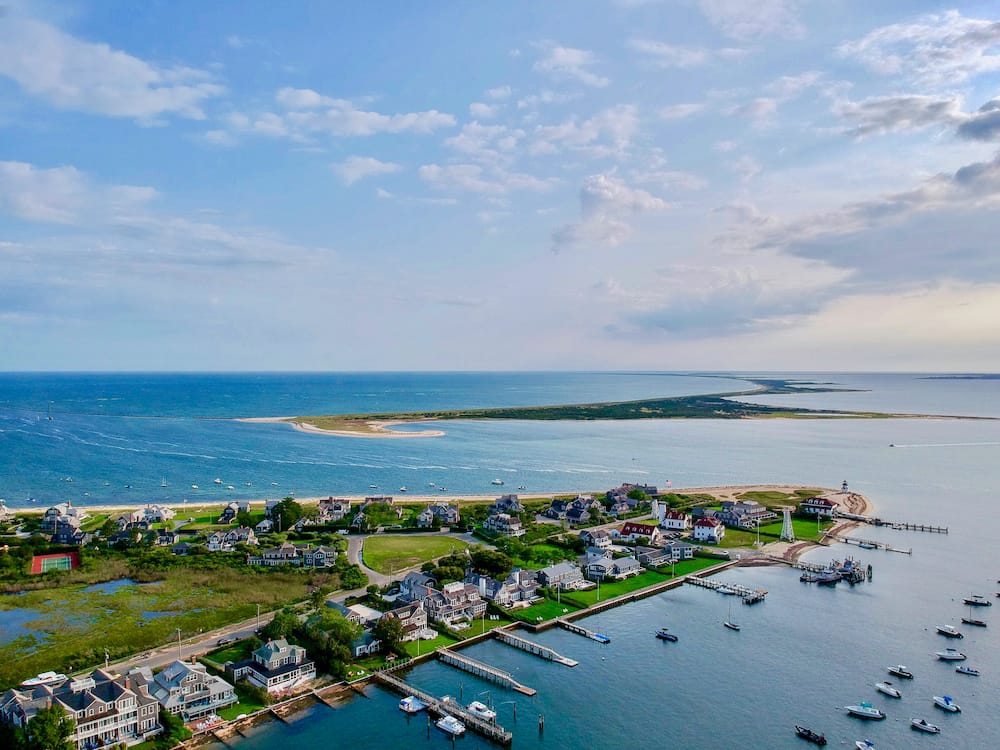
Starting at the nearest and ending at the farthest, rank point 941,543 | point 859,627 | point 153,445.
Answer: point 859,627
point 941,543
point 153,445

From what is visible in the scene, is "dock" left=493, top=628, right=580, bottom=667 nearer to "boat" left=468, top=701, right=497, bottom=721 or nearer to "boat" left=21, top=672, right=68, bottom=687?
"boat" left=468, top=701, right=497, bottom=721

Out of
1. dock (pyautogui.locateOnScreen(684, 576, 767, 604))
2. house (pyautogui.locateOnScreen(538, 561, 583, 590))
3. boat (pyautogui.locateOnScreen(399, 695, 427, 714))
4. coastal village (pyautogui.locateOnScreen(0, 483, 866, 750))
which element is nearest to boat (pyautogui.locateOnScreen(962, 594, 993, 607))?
dock (pyautogui.locateOnScreen(684, 576, 767, 604))

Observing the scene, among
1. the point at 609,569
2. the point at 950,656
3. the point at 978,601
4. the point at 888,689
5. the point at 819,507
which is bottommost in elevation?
the point at 888,689

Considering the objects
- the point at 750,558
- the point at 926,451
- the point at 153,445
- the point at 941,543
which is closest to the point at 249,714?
the point at 750,558

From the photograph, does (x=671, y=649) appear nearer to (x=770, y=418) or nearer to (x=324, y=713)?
(x=324, y=713)

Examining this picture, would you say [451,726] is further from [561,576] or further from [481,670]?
[561,576]

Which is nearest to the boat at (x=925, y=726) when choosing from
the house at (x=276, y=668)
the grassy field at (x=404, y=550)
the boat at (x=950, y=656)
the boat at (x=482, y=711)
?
the boat at (x=950, y=656)

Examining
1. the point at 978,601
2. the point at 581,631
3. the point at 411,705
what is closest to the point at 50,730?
the point at 411,705
